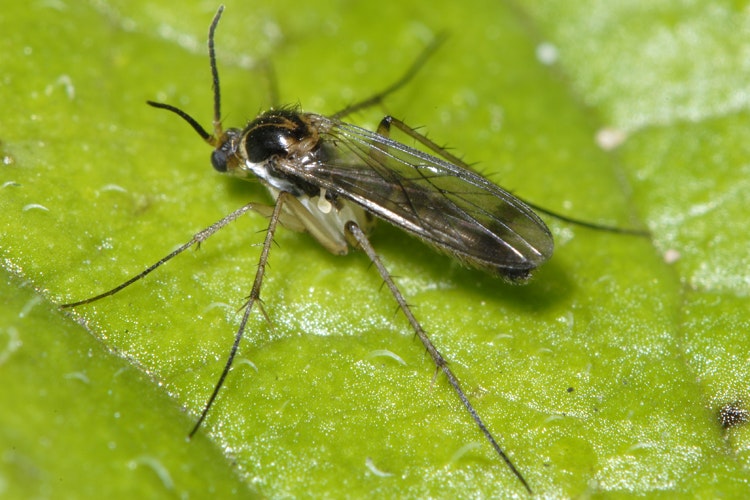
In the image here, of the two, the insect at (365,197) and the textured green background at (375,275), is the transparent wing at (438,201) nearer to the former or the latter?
the insect at (365,197)

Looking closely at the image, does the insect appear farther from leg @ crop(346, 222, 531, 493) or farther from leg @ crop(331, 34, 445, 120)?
leg @ crop(331, 34, 445, 120)

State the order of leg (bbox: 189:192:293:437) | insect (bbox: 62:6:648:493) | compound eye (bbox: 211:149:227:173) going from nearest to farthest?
1. leg (bbox: 189:192:293:437)
2. insect (bbox: 62:6:648:493)
3. compound eye (bbox: 211:149:227:173)

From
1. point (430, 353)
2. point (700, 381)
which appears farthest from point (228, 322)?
point (700, 381)

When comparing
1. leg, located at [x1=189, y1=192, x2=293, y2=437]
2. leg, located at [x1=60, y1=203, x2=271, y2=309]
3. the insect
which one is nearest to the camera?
leg, located at [x1=189, y1=192, x2=293, y2=437]

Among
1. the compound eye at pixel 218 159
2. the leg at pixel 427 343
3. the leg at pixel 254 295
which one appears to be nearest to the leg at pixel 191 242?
the leg at pixel 254 295

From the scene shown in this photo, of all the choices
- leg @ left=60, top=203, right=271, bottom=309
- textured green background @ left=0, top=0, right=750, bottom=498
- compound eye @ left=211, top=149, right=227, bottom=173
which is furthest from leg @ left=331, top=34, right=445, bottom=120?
leg @ left=60, top=203, right=271, bottom=309
